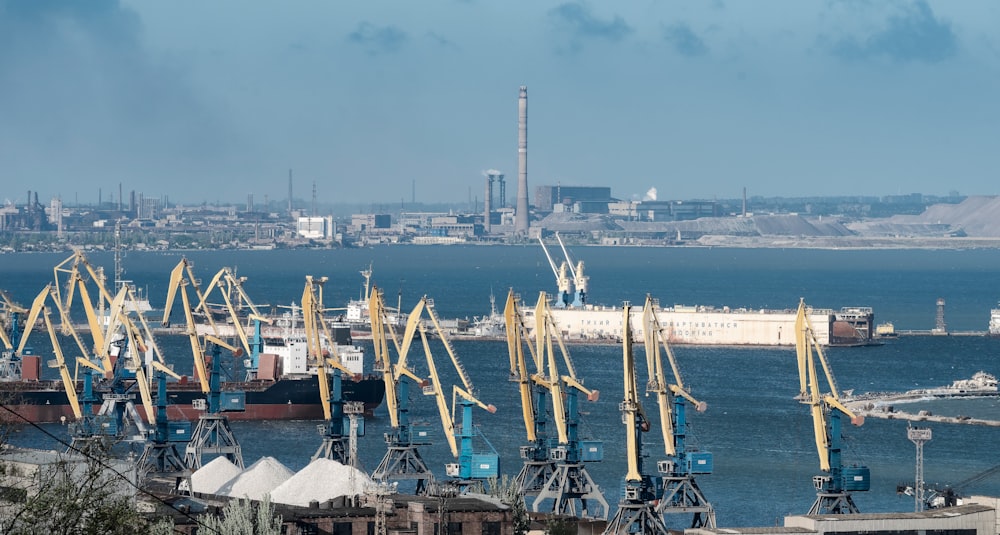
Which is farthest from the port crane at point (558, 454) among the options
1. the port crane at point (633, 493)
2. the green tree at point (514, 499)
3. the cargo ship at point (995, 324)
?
the cargo ship at point (995, 324)

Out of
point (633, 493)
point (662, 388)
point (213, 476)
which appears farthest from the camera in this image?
point (213, 476)

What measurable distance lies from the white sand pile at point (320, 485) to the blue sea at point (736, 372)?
5776 mm

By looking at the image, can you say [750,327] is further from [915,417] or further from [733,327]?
[915,417]

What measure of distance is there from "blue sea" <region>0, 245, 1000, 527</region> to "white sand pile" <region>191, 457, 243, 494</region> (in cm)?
507

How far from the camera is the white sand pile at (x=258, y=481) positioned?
31484 mm

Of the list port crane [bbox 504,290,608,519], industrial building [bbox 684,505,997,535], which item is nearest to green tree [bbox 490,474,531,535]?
→ port crane [bbox 504,290,608,519]

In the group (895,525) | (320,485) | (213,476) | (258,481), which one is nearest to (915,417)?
(213,476)

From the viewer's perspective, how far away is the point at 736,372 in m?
62.4

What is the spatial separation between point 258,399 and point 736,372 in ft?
57.5

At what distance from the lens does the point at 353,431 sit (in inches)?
1291

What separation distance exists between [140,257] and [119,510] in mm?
171508

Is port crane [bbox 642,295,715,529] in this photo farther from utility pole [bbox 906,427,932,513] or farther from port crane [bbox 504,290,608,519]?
utility pole [bbox 906,427,932,513]

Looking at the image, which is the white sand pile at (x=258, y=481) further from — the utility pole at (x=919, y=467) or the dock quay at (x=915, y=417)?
the dock quay at (x=915, y=417)

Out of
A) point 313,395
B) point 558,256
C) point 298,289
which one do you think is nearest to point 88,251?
point 558,256
